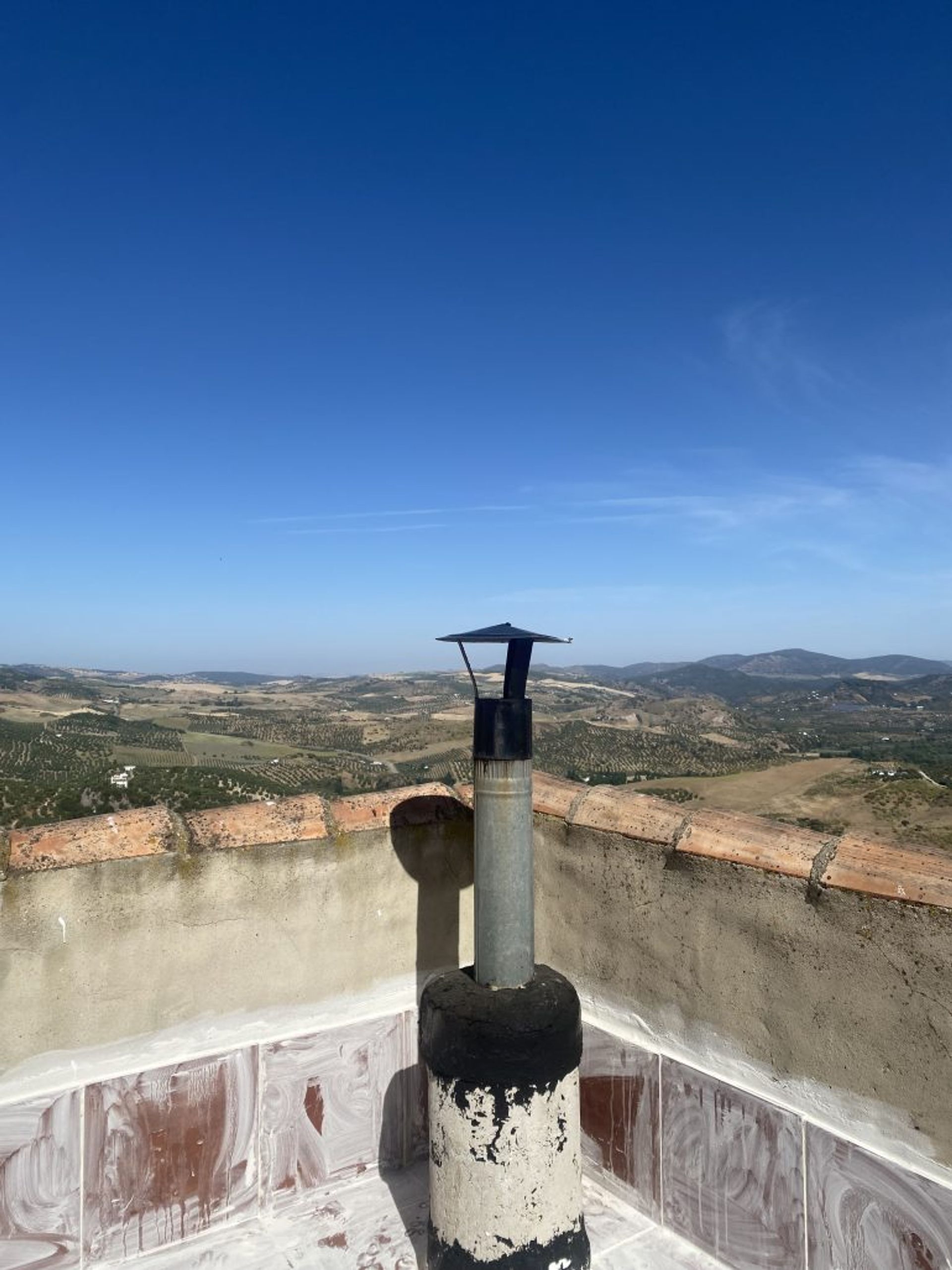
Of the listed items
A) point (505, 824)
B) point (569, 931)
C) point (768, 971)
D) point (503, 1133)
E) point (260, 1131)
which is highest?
point (505, 824)

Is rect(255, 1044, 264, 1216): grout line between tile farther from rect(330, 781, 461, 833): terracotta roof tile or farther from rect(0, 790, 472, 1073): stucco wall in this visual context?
rect(330, 781, 461, 833): terracotta roof tile

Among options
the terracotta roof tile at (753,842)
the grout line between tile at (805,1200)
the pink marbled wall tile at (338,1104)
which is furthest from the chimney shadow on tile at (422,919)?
the grout line between tile at (805,1200)

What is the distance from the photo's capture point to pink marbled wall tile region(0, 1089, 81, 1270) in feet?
9.39

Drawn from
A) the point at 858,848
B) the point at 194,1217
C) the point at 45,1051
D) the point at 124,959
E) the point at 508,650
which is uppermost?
the point at 508,650

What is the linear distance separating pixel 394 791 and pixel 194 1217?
1937 millimetres

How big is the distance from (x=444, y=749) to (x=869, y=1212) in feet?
233

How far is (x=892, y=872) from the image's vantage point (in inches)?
99.8

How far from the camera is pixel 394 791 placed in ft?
12.2

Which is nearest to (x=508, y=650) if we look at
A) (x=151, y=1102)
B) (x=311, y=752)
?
(x=151, y=1102)

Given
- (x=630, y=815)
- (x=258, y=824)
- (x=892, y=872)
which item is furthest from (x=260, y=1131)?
(x=892, y=872)

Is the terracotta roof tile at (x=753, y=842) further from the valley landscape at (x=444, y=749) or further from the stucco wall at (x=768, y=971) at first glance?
the valley landscape at (x=444, y=749)

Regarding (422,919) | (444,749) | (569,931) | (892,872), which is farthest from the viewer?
(444,749)

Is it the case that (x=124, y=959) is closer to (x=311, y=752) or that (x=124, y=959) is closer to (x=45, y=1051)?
(x=45, y=1051)

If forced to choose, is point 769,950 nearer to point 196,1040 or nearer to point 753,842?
point 753,842
